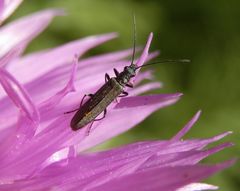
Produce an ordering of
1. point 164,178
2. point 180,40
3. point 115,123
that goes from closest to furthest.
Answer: point 164,178 → point 115,123 → point 180,40

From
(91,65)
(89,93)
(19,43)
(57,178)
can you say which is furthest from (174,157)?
(19,43)

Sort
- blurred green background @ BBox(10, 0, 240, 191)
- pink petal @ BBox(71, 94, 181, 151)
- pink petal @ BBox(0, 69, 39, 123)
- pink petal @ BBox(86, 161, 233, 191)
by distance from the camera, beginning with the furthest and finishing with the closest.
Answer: blurred green background @ BBox(10, 0, 240, 191), pink petal @ BBox(71, 94, 181, 151), pink petal @ BBox(0, 69, 39, 123), pink petal @ BBox(86, 161, 233, 191)

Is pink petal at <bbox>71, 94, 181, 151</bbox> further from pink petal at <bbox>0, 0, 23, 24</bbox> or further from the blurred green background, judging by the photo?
the blurred green background

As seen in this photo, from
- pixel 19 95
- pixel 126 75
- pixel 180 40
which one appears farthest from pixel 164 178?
pixel 180 40

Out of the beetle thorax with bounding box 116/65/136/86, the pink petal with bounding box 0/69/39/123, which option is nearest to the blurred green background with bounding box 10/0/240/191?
the beetle thorax with bounding box 116/65/136/86

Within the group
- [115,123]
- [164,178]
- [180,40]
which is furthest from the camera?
[180,40]

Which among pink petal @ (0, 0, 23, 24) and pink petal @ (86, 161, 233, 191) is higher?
pink petal @ (0, 0, 23, 24)

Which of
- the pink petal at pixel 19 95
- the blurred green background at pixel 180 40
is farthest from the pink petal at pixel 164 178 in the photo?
the blurred green background at pixel 180 40

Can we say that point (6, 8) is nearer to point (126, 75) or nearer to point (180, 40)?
point (126, 75)
